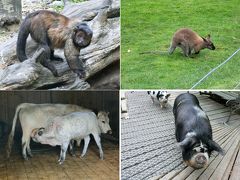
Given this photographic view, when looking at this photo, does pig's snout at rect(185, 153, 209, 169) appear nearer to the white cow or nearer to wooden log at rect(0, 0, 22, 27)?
the white cow

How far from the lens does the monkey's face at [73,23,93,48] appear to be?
2.71m

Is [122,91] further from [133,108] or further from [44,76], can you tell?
[44,76]

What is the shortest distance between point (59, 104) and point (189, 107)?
0.85 m

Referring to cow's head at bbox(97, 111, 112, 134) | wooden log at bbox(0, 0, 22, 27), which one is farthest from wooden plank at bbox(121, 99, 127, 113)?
wooden log at bbox(0, 0, 22, 27)

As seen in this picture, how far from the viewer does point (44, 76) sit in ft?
8.99

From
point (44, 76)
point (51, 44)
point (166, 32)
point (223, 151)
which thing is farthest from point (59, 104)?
point (223, 151)

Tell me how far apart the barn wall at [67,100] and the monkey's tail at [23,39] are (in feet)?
0.78

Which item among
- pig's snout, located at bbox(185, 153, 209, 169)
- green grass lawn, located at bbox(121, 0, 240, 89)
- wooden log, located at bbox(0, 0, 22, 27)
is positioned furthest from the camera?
wooden log, located at bbox(0, 0, 22, 27)

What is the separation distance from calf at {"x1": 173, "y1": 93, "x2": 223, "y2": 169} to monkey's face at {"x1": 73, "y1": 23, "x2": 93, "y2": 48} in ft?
2.28

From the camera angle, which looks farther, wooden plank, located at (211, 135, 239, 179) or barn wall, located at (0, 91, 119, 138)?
barn wall, located at (0, 91, 119, 138)

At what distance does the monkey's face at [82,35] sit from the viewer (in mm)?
Answer: 2711

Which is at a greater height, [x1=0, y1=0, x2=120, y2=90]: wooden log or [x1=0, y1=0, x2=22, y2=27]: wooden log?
[x1=0, y1=0, x2=22, y2=27]: wooden log

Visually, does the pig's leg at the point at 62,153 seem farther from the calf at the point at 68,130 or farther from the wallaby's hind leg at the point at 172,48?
the wallaby's hind leg at the point at 172,48

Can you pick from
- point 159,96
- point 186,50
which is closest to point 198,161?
point 159,96
